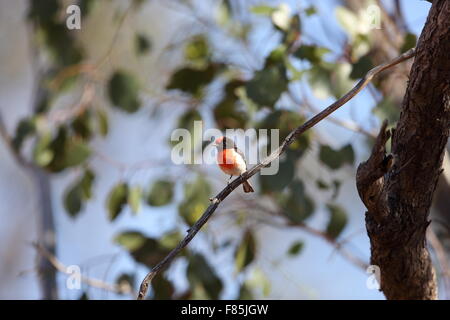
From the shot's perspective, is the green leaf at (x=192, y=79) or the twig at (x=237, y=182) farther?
the green leaf at (x=192, y=79)

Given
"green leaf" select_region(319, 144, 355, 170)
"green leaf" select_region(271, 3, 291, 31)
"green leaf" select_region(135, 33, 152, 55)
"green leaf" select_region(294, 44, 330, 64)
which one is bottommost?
"green leaf" select_region(319, 144, 355, 170)

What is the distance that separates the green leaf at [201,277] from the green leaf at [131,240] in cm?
23

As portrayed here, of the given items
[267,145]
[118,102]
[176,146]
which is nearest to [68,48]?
[118,102]

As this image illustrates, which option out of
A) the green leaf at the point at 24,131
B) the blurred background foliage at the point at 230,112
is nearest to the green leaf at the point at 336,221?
the blurred background foliage at the point at 230,112

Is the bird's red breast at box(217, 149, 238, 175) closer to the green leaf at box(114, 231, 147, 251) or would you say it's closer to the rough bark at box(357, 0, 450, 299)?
the rough bark at box(357, 0, 450, 299)

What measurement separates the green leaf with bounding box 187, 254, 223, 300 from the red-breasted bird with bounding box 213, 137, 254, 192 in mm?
542

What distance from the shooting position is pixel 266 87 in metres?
2.37

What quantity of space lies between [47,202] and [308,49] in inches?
78.7

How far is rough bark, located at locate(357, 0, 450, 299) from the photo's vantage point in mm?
1709

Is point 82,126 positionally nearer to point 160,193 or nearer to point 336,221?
point 160,193

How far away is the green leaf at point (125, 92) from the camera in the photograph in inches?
116

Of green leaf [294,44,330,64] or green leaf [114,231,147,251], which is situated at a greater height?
green leaf [294,44,330,64]

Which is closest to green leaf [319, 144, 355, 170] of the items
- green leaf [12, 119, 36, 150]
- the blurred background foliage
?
the blurred background foliage

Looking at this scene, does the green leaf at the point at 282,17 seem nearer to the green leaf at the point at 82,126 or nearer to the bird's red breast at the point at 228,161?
the bird's red breast at the point at 228,161
